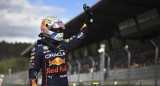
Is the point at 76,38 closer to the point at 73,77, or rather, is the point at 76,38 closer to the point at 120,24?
the point at 73,77

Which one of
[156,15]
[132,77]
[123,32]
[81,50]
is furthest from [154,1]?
[81,50]

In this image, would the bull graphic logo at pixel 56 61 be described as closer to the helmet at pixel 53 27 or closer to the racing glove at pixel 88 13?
the helmet at pixel 53 27

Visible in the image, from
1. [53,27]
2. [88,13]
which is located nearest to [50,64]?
[53,27]

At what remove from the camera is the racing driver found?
3797 mm

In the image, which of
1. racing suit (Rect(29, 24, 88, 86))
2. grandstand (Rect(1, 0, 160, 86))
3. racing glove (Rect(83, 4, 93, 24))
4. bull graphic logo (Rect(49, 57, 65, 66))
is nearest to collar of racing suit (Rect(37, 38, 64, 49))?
racing suit (Rect(29, 24, 88, 86))

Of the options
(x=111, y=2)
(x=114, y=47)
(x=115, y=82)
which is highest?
(x=111, y=2)

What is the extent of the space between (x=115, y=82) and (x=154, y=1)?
1412 centimetres

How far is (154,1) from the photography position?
3056cm

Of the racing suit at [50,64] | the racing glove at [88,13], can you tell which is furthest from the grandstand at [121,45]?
the racing suit at [50,64]

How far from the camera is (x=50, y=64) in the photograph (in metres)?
3.85

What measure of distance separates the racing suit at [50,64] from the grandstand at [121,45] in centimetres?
1220

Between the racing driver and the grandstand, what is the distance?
12.2 meters

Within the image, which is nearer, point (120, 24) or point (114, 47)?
point (120, 24)

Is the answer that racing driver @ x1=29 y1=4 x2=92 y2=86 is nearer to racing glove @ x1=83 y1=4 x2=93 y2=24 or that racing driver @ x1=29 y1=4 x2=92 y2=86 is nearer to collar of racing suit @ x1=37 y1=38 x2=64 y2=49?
collar of racing suit @ x1=37 y1=38 x2=64 y2=49
